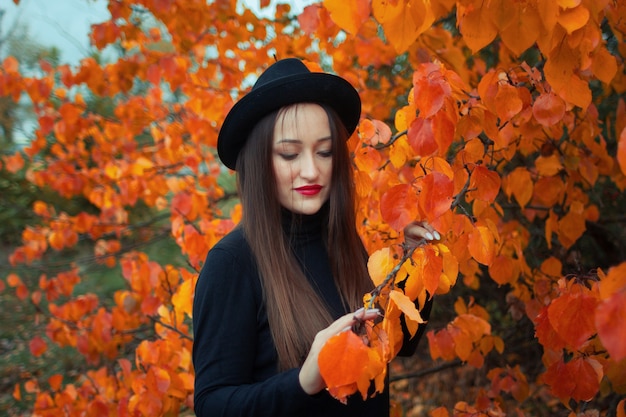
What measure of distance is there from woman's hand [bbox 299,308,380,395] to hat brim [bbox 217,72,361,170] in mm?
620

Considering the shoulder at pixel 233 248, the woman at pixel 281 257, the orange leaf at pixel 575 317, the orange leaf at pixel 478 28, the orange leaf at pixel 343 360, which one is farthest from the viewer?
the shoulder at pixel 233 248

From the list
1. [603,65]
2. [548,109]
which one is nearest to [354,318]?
[548,109]

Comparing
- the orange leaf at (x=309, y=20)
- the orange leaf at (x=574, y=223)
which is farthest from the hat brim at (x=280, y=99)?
the orange leaf at (x=574, y=223)

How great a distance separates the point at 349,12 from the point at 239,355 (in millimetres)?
793

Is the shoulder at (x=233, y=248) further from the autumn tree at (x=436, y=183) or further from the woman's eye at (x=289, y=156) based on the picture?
the autumn tree at (x=436, y=183)

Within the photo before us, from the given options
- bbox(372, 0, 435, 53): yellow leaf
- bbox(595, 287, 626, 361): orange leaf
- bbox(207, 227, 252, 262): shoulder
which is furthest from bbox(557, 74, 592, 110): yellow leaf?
bbox(207, 227, 252, 262): shoulder

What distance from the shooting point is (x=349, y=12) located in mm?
1219

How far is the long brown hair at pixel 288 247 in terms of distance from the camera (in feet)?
4.67

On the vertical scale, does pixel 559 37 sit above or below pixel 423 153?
above

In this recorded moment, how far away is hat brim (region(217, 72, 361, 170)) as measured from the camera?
1.49 meters

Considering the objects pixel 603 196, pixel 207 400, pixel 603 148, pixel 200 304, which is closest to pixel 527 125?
pixel 603 148

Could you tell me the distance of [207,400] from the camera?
4.34ft

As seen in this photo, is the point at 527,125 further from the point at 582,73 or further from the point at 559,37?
the point at 559,37

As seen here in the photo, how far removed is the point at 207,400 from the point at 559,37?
1.10 meters
